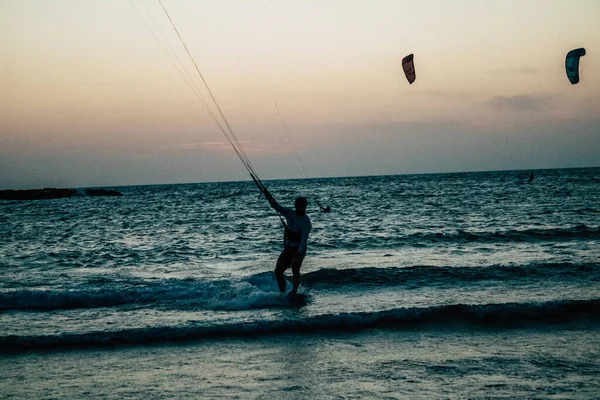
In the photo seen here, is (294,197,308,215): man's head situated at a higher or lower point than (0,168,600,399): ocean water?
higher

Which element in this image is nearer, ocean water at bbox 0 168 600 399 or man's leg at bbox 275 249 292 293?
ocean water at bbox 0 168 600 399

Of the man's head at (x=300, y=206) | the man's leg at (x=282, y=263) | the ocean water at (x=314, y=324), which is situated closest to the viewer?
the ocean water at (x=314, y=324)

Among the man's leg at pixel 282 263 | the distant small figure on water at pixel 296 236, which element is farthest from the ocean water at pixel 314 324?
the distant small figure on water at pixel 296 236

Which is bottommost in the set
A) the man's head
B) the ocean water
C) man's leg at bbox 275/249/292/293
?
the ocean water

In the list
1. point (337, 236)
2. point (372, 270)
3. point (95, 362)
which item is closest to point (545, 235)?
point (337, 236)

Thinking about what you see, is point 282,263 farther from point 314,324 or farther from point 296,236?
point 314,324

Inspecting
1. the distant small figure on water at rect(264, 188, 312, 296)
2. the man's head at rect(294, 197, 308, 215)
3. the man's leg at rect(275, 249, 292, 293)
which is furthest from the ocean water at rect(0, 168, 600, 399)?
the man's head at rect(294, 197, 308, 215)

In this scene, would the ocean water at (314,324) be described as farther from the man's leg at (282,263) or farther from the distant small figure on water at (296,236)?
the distant small figure on water at (296,236)

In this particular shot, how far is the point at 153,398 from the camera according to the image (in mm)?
4961

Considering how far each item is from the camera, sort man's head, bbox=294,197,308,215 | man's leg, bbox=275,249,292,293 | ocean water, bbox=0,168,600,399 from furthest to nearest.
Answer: man's leg, bbox=275,249,292,293 → man's head, bbox=294,197,308,215 → ocean water, bbox=0,168,600,399

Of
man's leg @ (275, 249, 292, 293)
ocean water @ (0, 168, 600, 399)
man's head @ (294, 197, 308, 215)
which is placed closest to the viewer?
ocean water @ (0, 168, 600, 399)

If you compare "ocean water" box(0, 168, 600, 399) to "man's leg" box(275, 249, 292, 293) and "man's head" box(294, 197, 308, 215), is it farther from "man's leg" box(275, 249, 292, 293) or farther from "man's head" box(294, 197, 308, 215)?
"man's head" box(294, 197, 308, 215)

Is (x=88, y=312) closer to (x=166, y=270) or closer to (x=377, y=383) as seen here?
(x=166, y=270)

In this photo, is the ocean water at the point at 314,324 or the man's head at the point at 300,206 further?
the man's head at the point at 300,206
